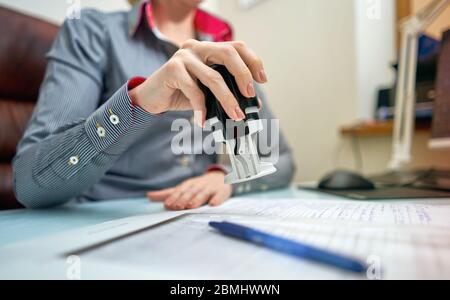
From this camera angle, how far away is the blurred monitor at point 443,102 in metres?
0.63

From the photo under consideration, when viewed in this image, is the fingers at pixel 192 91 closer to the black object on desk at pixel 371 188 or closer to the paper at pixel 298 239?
the paper at pixel 298 239

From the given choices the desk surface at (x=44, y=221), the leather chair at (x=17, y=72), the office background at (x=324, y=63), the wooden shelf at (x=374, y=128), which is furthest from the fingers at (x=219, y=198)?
the wooden shelf at (x=374, y=128)

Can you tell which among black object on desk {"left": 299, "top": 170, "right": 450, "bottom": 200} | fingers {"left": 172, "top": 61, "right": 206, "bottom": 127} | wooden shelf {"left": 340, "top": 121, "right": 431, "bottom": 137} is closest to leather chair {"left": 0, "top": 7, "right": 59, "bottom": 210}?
fingers {"left": 172, "top": 61, "right": 206, "bottom": 127}

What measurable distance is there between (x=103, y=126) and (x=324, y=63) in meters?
0.63

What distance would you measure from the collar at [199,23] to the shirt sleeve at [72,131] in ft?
0.35

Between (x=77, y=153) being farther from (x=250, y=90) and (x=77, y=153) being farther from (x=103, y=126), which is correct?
(x=250, y=90)

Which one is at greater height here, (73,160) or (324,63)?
(324,63)

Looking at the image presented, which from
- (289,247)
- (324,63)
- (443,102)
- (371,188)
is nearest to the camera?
(289,247)

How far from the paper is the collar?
39 cm

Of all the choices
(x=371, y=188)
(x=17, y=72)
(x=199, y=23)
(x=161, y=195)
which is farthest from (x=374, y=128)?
(x=17, y=72)

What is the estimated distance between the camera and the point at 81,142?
0.37m

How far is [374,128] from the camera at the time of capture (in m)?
0.90

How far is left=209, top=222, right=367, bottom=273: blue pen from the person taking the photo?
0.15m
